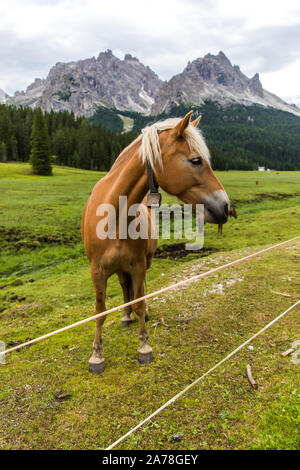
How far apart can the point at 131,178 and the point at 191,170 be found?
87cm

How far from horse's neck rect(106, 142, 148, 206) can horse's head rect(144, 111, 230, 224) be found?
1.31 feet

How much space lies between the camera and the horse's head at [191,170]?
2.98 metres

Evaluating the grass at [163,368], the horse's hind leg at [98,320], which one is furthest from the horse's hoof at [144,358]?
the horse's hind leg at [98,320]

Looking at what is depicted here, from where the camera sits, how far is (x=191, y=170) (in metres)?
3.02

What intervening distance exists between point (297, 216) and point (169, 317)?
1475cm

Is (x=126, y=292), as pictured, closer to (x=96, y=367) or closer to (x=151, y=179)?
(x=96, y=367)

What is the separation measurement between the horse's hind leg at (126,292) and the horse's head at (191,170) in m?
2.21

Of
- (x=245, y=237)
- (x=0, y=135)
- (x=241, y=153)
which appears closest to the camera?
(x=245, y=237)

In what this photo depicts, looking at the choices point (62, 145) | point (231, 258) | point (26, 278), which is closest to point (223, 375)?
point (231, 258)

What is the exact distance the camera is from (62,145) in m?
69.9

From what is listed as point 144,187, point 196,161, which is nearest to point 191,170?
point 196,161
